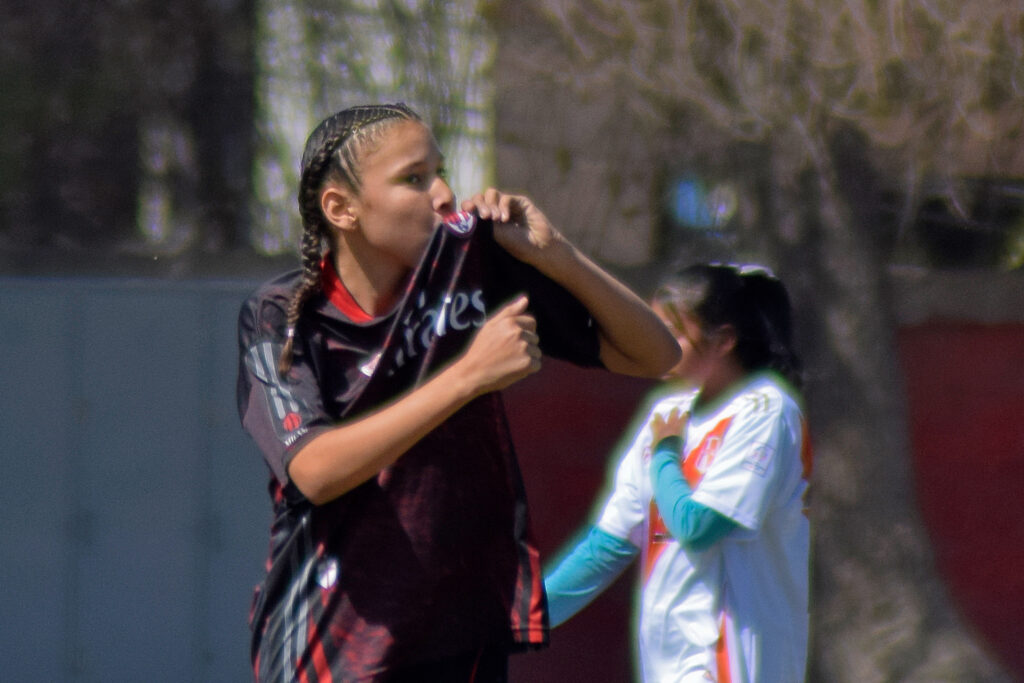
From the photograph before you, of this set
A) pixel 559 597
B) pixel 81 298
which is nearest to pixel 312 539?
pixel 559 597

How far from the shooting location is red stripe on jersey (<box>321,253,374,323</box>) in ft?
6.52

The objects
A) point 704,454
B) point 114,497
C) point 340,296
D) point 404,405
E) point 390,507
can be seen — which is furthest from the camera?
point 114,497

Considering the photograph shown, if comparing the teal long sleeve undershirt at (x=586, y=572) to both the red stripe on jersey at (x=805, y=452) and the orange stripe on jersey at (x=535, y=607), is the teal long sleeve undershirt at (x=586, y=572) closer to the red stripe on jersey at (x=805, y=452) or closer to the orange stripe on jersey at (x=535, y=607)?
the red stripe on jersey at (x=805, y=452)

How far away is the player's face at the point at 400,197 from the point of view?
201 centimetres

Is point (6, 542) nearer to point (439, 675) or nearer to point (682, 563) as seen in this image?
point (682, 563)

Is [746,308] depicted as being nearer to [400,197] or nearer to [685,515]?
[685,515]

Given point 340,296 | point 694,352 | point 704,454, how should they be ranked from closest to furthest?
point 340,296
point 704,454
point 694,352

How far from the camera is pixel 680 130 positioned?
4750 millimetres

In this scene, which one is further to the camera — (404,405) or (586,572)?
(586,572)

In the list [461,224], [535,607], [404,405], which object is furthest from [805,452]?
[404,405]

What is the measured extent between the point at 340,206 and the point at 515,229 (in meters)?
0.32

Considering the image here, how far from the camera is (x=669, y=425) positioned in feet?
9.64

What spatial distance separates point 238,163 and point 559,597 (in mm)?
2655

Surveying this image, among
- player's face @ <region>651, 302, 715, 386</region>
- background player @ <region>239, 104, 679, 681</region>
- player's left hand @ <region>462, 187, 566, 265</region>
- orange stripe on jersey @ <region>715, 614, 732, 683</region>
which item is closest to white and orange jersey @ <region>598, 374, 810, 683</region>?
orange stripe on jersey @ <region>715, 614, 732, 683</region>
